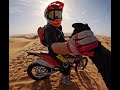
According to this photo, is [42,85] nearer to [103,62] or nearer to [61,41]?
[61,41]

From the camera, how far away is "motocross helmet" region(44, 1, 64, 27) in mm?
3104

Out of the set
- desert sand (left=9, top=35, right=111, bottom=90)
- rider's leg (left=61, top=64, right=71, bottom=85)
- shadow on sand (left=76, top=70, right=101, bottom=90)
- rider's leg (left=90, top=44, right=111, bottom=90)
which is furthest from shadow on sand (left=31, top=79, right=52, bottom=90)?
rider's leg (left=90, top=44, right=111, bottom=90)

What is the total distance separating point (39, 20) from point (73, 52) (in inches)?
20.6

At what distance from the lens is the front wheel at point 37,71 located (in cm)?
312

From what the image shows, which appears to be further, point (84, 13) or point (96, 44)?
point (84, 13)

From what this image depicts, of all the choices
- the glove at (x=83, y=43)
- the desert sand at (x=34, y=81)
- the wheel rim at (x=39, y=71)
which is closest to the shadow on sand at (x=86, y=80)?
the desert sand at (x=34, y=81)

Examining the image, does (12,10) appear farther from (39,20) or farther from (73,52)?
(73,52)

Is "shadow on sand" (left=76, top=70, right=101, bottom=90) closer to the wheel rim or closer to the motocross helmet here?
the wheel rim

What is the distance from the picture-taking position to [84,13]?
3.28 m

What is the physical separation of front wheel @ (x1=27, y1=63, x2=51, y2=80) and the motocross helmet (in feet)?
1.63

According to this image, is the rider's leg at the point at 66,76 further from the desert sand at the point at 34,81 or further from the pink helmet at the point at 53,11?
the pink helmet at the point at 53,11

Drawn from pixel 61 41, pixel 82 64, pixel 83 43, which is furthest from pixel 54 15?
pixel 82 64
